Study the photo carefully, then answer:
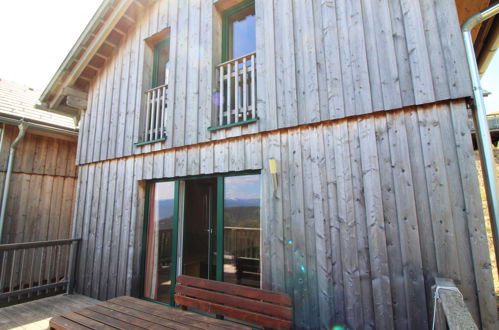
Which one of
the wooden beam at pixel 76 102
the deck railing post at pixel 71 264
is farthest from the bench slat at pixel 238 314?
the wooden beam at pixel 76 102

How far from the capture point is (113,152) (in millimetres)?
5066

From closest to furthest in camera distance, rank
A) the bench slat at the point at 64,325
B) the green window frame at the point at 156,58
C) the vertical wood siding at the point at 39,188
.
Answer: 1. the bench slat at the point at 64,325
2. the green window frame at the point at 156,58
3. the vertical wood siding at the point at 39,188

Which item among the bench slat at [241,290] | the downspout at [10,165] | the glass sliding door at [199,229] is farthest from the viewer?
the downspout at [10,165]

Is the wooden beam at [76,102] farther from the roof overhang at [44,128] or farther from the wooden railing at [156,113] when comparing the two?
the wooden railing at [156,113]

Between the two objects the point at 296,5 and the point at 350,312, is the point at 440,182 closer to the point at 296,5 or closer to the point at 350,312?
the point at 350,312

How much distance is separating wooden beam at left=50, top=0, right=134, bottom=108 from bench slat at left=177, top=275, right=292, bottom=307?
4.96 metres

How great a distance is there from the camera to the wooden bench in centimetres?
245

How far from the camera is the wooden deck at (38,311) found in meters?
3.66

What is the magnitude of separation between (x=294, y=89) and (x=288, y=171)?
1.04 metres

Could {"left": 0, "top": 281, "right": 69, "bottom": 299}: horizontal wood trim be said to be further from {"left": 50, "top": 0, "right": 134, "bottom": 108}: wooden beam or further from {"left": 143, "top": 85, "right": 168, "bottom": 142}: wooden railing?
{"left": 50, "top": 0, "right": 134, "bottom": 108}: wooden beam

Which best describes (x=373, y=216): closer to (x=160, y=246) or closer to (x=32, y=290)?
(x=160, y=246)

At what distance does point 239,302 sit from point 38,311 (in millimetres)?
3712

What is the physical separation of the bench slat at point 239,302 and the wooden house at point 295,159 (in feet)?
1.61

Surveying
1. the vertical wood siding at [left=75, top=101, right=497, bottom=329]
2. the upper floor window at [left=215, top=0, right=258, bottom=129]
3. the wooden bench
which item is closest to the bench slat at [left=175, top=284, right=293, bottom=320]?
the wooden bench
